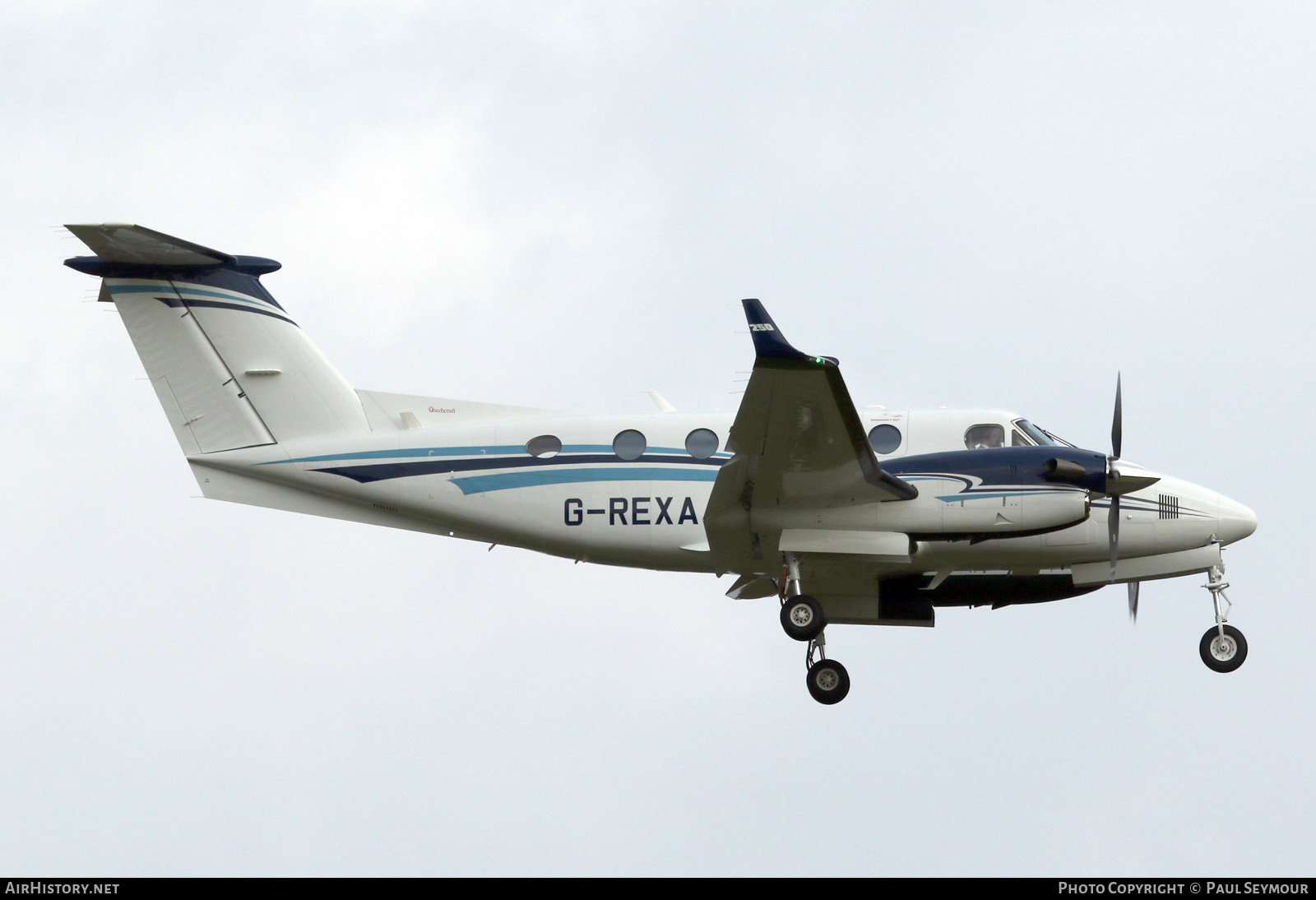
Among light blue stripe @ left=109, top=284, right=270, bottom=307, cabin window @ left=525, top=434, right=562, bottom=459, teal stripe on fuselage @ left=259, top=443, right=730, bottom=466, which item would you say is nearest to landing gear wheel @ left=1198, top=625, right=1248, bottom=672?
teal stripe on fuselage @ left=259, top=443, right=730, bottom=466

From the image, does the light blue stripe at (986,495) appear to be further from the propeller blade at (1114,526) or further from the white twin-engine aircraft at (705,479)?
the propeller blade at (1114,526)

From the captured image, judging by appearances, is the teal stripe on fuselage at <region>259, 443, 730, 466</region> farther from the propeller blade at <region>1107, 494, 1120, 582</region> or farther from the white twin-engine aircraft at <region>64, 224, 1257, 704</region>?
A: the propeller blade at <region>1107, 494, 1120, 582</region>

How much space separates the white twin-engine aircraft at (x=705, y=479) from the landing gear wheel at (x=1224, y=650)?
19 mm

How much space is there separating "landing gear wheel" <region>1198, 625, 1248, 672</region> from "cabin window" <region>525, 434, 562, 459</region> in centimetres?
803

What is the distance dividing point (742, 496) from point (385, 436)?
4863 mm

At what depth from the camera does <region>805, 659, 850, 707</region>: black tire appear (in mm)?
18547

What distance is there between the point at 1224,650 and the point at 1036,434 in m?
3.34

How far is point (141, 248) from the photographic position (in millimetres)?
19188

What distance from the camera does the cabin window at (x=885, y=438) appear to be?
18078 mm

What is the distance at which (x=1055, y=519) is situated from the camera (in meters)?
16.8

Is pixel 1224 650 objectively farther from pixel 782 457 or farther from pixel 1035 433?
pixel 782 457

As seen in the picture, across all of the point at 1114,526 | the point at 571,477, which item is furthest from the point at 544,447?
the point at 1114,526
